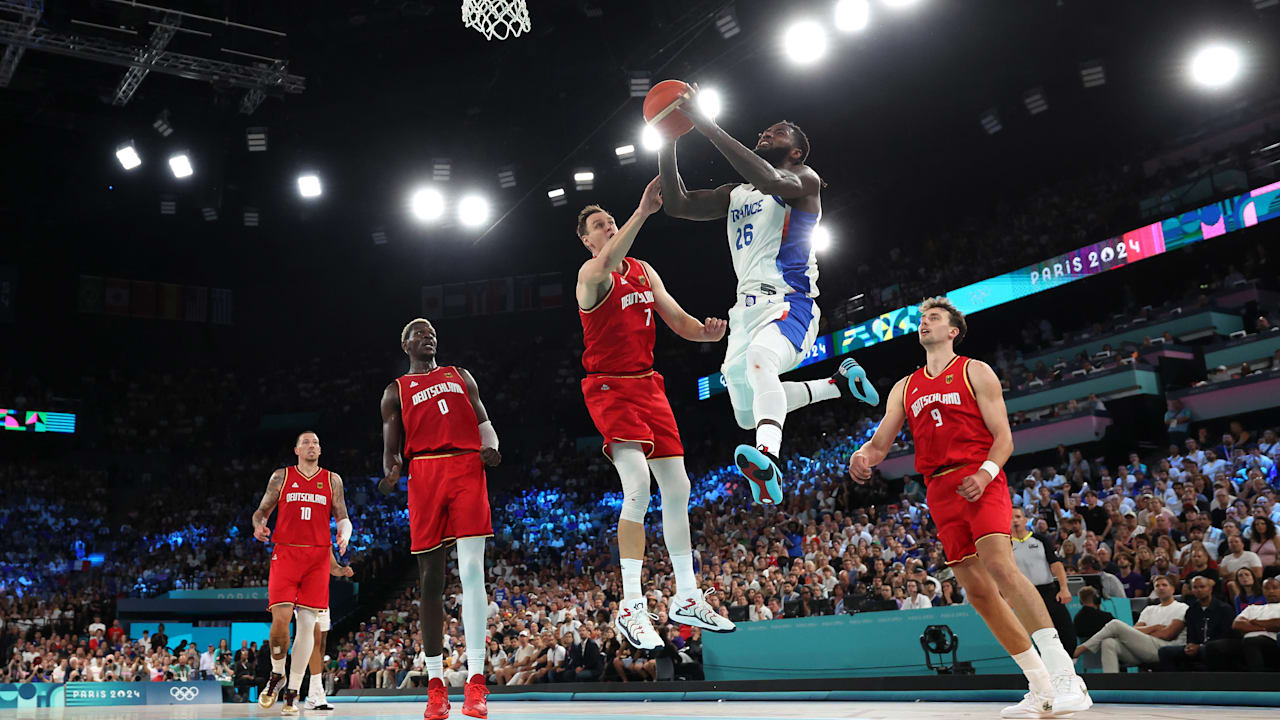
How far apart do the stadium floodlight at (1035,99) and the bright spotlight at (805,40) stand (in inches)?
326

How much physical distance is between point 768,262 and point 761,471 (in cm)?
135

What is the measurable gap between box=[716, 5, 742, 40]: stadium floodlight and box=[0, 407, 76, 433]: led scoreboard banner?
25.8m

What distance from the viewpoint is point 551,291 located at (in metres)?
35.6

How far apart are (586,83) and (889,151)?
11851 mm

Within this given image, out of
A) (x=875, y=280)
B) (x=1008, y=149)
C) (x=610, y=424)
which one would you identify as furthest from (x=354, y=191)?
(x=610, y=424)

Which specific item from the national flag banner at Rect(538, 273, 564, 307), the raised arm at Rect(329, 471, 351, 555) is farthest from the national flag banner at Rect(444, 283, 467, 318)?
the raised arm at Rect(329, 471, 351, 555)

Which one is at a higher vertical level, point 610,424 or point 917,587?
point 610,424

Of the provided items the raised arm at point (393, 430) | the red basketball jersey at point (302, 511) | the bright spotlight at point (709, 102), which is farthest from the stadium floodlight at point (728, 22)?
the raised arm at point (393, 430)

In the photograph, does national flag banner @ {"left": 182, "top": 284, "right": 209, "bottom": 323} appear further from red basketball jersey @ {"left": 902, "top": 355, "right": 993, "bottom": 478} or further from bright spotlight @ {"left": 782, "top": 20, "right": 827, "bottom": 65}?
red basketball jersey @ {"left": 902, "top": 355, "right": 993, "bottom": 478}

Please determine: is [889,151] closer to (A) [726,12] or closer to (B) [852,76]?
(B) [852,76]

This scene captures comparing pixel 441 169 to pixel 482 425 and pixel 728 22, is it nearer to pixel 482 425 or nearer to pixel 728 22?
pixel 728 22

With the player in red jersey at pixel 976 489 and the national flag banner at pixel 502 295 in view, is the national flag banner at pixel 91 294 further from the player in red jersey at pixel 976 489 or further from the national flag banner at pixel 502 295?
the player in red jersey at pixel 976 489

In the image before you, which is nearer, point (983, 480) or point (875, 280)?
point (983, 480)

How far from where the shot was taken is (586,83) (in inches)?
797
